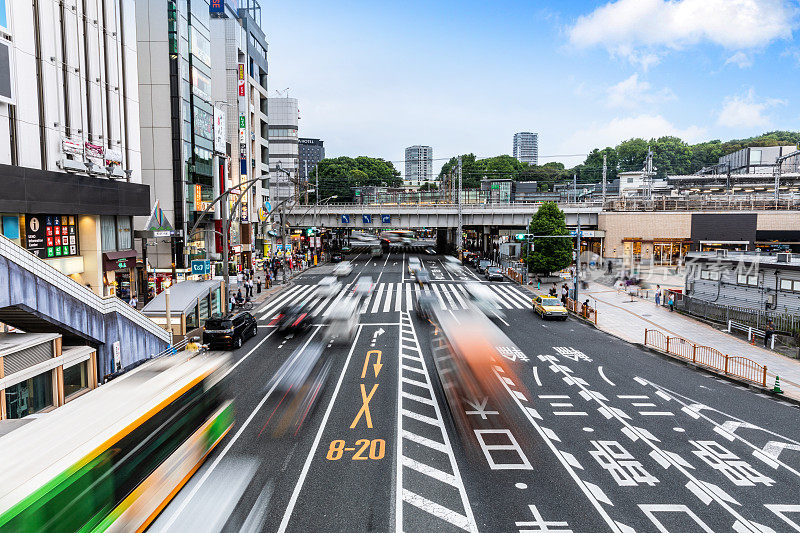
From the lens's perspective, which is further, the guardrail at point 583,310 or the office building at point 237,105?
the office building at point 237,105

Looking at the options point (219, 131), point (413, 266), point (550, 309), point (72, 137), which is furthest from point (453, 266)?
point (72, 137)

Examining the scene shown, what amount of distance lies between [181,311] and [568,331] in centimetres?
2106

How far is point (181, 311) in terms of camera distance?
80.0 feet

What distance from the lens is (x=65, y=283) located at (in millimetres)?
16656

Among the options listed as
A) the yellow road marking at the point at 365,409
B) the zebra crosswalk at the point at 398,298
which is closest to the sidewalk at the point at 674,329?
the zebra crosswalk at the point at 398,298

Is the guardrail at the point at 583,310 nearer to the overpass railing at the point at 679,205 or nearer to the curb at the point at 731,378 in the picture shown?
the curb at the point at 731,378

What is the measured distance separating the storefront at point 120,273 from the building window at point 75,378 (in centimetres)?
1545

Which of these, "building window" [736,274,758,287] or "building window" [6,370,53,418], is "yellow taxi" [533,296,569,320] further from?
"building window" [6,370,53,418]

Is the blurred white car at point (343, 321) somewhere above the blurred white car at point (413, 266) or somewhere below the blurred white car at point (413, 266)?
below

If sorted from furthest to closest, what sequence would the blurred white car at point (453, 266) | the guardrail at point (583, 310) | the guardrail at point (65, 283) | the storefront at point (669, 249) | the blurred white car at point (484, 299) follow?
the storefront at point (669, 249) < the blurred white car at point (453, 266) < the blurred white car at point (484, 299) < the guardrail at point (583, 310) < the guardrail at point (65, 283)

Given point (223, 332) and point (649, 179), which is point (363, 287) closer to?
point (223, 332)

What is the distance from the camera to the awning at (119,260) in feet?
102

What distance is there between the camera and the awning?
1225 inches

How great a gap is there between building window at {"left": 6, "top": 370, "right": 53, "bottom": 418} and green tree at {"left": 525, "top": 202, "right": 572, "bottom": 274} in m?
43.1
